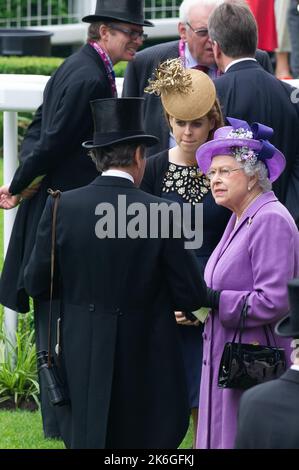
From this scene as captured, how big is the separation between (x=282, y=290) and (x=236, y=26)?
1674 mm

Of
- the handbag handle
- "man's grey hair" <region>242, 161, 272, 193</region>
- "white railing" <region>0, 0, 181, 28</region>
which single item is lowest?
"white railing" <region>0, 0, 181, 28</region>

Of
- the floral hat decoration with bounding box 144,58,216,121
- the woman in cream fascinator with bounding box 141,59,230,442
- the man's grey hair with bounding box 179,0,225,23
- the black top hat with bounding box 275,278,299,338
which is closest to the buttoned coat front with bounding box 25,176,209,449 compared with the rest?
the woman in cream fascinator with bounding box 141,59,230,442

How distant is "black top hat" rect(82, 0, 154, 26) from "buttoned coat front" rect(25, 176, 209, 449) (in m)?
1.65

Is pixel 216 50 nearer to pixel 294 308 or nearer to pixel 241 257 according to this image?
pixel 241 257

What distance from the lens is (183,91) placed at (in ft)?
23.1

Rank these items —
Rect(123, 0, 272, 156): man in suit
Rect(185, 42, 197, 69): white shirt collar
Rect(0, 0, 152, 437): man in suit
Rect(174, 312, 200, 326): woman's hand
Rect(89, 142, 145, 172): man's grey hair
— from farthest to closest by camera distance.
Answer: Rect(185, 42, 197, 69): white shirt collar → Rect(123, 0, 272, 156): man in suit → Rect(0, 0, 152, 437): man in suit → Rect(174, 312, 200, 326): woman's hand → Rect(89, 142, 145, 172): man's grey hair

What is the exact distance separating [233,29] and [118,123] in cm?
132

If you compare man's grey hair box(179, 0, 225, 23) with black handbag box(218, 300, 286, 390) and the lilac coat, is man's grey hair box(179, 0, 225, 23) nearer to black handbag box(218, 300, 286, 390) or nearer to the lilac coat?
the lilac coat

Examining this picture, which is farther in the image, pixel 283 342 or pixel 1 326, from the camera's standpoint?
pixel 1 326

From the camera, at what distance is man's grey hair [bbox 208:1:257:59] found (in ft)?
24.4
